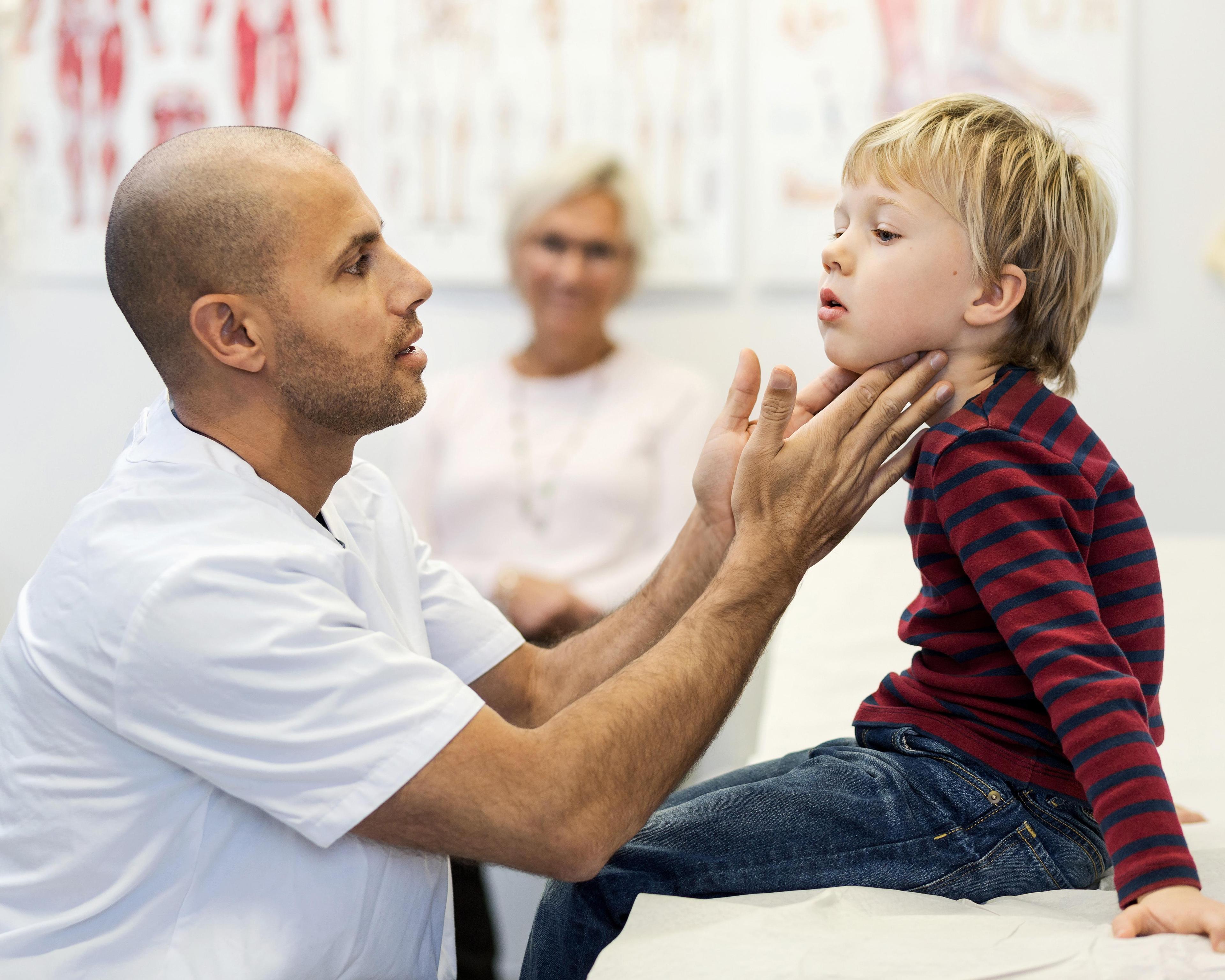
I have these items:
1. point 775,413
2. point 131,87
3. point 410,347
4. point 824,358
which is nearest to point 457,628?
point 410,347

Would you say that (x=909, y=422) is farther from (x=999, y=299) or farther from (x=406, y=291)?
(x=406, y=291)

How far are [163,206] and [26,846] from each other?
59cm

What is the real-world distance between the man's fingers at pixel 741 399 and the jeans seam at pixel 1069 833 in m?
0.49

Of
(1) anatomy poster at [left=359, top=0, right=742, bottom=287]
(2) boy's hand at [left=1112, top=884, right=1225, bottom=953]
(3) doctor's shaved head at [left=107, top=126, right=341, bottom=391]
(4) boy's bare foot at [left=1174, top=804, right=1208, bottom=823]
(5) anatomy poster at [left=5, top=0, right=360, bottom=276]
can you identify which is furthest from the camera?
(5) anatomy poster at [left=5, top=0, right=360, bottom=276]

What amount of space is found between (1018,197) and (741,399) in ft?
1.17

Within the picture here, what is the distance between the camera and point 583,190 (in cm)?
235

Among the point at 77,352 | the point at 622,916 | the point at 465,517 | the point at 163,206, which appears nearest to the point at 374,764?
the point at 622,916

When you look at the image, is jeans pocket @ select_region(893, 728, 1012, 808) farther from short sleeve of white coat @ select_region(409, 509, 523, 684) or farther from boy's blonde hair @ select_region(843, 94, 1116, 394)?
short sleeve of white coat @ select_region(409, 509, 523, 684)

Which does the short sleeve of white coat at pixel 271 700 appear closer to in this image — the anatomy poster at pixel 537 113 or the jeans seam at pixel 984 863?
the jeans seam at pixel 984 863

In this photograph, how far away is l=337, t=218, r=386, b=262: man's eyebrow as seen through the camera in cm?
114

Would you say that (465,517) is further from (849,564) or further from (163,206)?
(163,206)

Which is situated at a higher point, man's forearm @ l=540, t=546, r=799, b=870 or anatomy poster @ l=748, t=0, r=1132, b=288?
anatomy poster @ l=748, t=0, r=1132, b=288

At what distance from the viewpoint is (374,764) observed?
0.95 meters

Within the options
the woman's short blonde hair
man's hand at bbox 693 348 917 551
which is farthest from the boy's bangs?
the woman's short blonde hair
